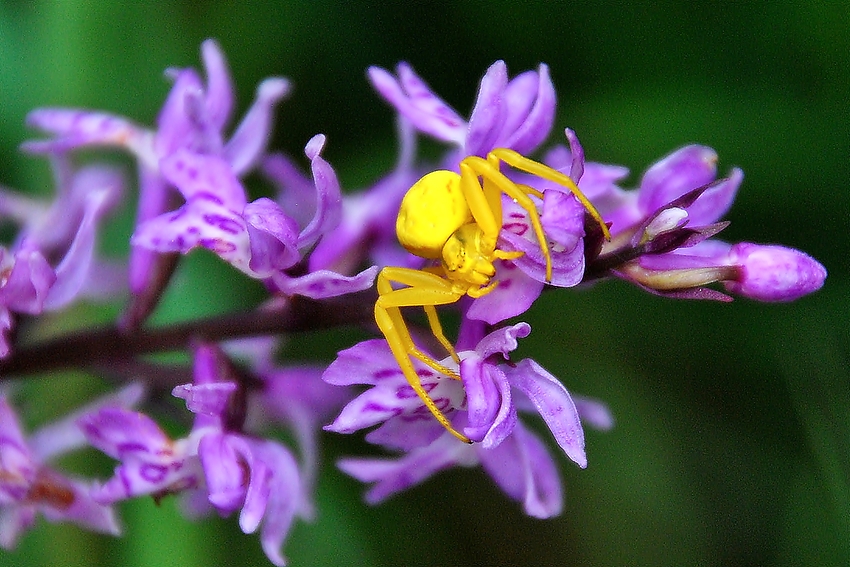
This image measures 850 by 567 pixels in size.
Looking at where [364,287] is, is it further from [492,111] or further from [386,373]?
[492,111]

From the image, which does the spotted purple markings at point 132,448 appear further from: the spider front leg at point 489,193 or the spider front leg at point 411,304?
the spider front leg at point 489,193

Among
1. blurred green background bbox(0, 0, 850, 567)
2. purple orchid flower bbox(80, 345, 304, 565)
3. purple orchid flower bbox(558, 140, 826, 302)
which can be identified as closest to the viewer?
purple orchid flower bbox(558, 140, 826, 302)

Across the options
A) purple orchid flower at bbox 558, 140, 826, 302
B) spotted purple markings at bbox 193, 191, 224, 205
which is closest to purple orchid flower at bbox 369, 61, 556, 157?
purple orchid flower at bbox 558, 140, 826, 302

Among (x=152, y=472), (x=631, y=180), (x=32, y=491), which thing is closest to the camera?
(x=152, y=472)

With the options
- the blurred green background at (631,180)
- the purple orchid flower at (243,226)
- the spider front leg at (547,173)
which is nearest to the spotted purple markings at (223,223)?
the purple orchid flower at (243,226)

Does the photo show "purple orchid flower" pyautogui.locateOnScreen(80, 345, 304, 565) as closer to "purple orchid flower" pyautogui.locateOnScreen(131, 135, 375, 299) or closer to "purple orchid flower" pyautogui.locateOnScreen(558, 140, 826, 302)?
"purple orchid flower" pyautogui.locateOnScreen(131, 135, 375, 299)

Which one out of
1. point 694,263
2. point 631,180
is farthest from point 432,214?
point 631,180

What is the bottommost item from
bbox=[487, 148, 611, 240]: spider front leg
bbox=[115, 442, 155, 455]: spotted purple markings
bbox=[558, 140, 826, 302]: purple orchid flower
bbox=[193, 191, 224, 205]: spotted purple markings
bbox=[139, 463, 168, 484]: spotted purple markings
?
bbox=[139, 463, 168, 484]: spotted purple markings

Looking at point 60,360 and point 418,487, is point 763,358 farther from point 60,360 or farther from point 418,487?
point 60,360
